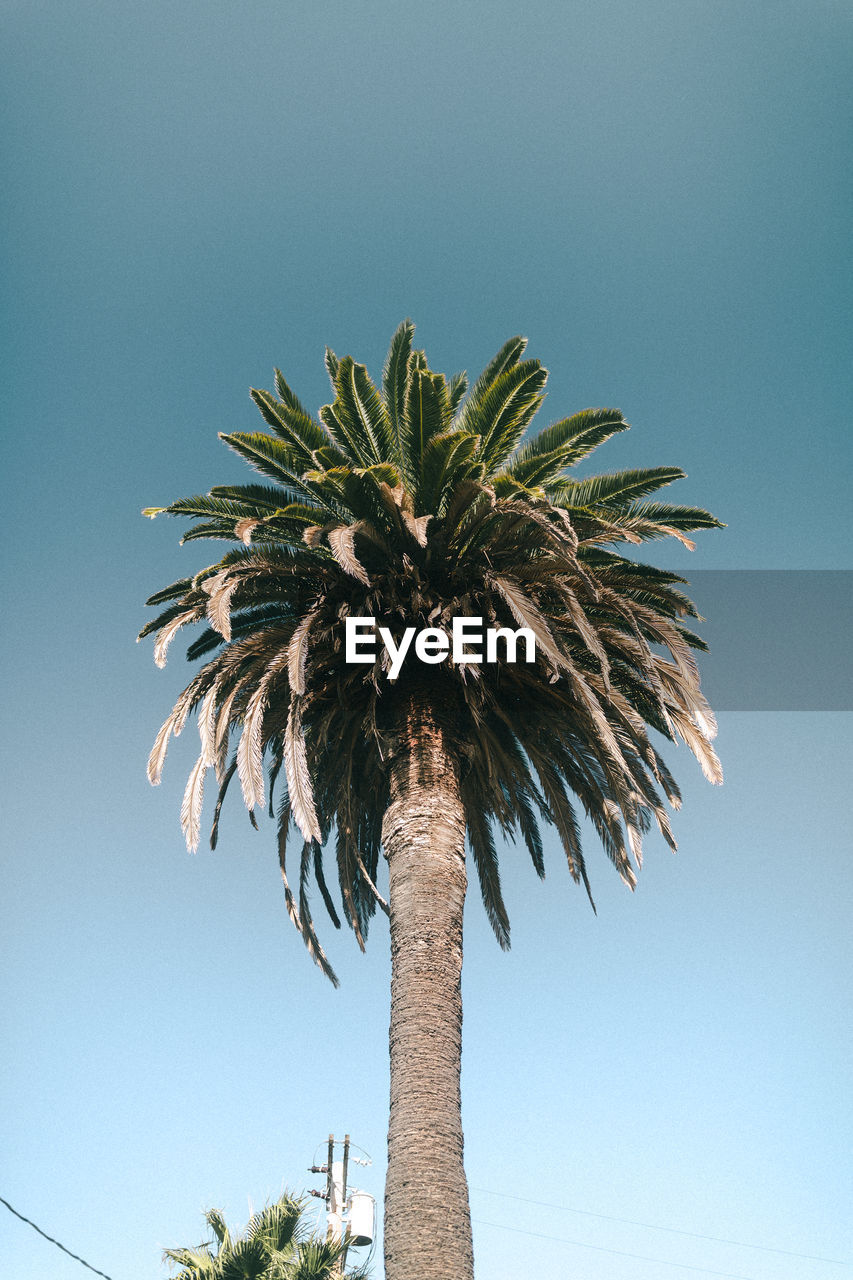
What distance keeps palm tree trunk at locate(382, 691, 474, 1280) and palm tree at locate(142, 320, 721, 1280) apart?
33 mm

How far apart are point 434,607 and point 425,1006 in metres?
4.13

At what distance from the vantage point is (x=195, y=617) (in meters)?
12.5

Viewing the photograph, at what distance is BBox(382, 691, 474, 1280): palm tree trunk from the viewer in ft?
29.0

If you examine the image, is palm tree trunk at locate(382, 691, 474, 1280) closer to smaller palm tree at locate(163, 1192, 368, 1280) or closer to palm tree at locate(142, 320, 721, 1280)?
palm tree at locate(142, 320, 721, 1280)

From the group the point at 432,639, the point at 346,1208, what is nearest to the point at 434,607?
the point at 432,639

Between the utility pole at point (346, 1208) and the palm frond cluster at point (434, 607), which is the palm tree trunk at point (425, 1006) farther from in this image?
the utility pole at point (346, 1208)

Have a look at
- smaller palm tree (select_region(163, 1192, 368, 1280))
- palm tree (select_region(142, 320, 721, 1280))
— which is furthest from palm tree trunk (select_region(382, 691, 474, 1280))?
smaller palm tree (select_region(163, 1192, 368, 1280))

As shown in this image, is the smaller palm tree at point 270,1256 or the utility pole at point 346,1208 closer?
the smaller palm tree at point 270,1256

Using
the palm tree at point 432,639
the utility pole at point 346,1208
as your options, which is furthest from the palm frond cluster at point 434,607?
the utility pole at point 346,1208

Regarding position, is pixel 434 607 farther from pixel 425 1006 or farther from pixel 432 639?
pixel 425 1006

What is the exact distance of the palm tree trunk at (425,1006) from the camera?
8.85 m

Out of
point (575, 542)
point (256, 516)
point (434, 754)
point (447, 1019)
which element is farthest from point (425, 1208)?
point (256, 516)

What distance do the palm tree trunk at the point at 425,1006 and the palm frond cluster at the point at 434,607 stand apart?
63 cm

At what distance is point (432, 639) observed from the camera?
1174 centimetres
